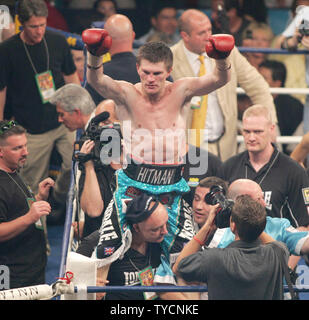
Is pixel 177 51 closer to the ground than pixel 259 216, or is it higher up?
higher up

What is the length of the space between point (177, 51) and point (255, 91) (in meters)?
0.62

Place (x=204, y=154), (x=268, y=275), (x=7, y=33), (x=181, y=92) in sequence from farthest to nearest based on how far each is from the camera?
(x=7, y=33) → (x=204, y=154) → (x=181, y=92) → (x=268, y=275)

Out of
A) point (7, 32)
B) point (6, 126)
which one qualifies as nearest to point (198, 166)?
point (6, 126)

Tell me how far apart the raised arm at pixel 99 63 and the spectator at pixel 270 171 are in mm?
1028

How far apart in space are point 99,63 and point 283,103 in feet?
8.98

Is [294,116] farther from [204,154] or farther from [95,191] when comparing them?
[95,191]

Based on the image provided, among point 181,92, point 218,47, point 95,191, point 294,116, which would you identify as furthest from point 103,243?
point 294,116

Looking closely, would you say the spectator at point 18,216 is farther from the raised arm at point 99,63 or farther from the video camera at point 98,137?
the raised arm at point 99,63

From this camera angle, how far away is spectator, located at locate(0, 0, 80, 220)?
17.5 feet

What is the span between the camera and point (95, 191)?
4289 millimetres

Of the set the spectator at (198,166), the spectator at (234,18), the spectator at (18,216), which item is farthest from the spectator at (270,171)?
the spectator at (234,18)

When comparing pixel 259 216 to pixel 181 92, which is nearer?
pixel 259 216

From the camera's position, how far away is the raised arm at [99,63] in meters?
3.56
